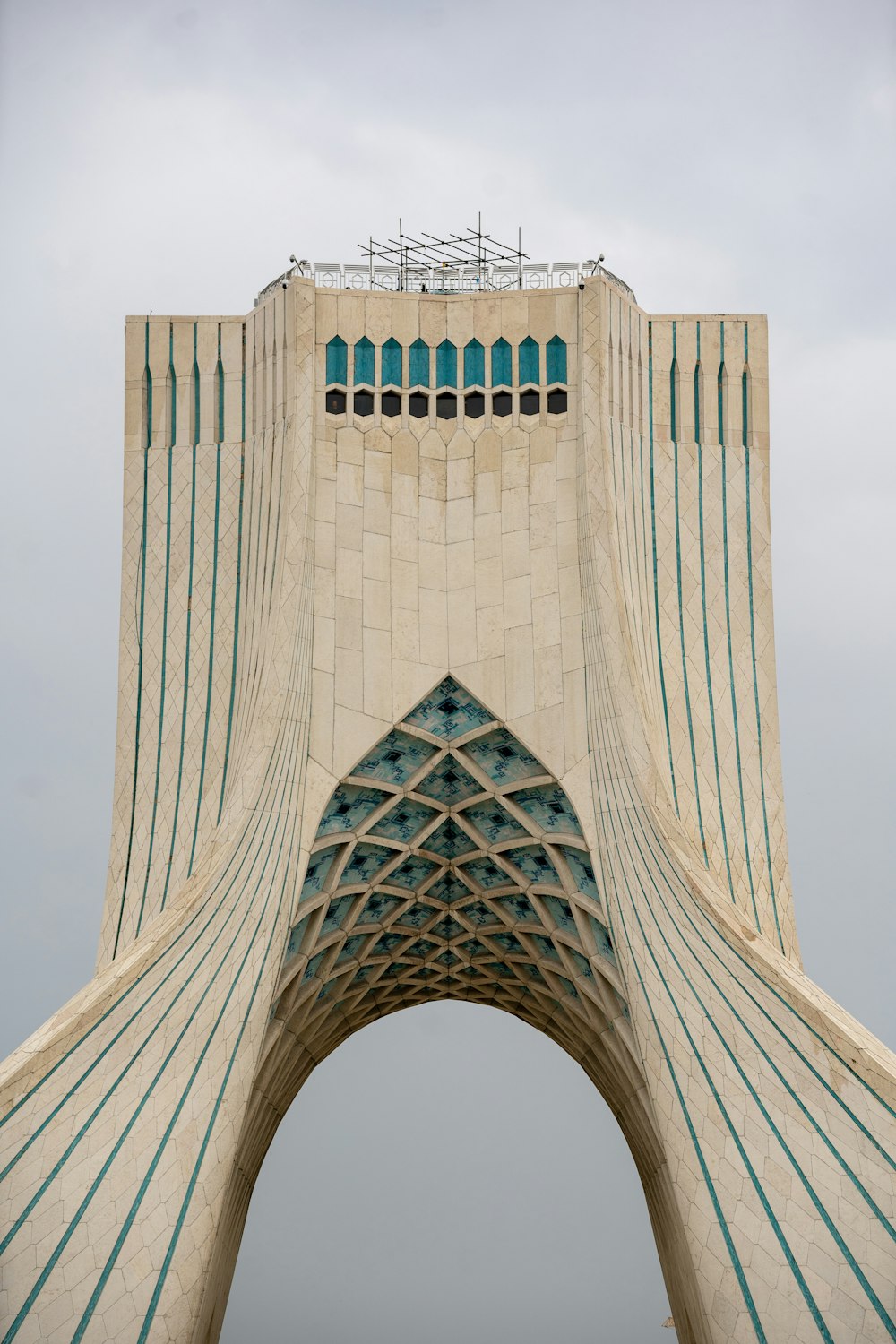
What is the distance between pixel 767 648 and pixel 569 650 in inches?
188

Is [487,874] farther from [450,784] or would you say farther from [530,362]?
[530,362]

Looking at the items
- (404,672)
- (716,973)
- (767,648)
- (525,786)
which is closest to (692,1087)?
(716,973)

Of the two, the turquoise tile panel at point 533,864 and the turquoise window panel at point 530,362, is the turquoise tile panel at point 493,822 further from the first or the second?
the turquoise window panel at point 530,362

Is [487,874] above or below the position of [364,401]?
below

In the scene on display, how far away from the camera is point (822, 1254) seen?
74.3ft

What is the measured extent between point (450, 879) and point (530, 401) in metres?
7.16

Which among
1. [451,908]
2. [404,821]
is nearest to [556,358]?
[404,821]

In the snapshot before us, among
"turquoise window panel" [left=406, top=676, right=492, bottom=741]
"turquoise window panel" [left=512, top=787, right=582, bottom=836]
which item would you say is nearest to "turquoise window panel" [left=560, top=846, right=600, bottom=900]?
"turquoise window panel" [left=512, top=787, right=582, bottom=836]

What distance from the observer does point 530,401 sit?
95.5 feet

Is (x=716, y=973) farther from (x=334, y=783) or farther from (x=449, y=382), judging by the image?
(x=449, y=382)

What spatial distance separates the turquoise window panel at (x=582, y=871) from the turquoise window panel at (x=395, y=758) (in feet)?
7.75

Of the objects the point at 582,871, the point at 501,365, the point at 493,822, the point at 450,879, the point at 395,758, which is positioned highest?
the point at 501,365

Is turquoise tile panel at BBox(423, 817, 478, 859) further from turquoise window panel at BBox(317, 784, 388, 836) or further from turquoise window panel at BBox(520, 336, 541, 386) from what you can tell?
turquoise window panel at BBox(520, 336, 541, 386)

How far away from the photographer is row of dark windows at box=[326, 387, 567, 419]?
1142 inches
